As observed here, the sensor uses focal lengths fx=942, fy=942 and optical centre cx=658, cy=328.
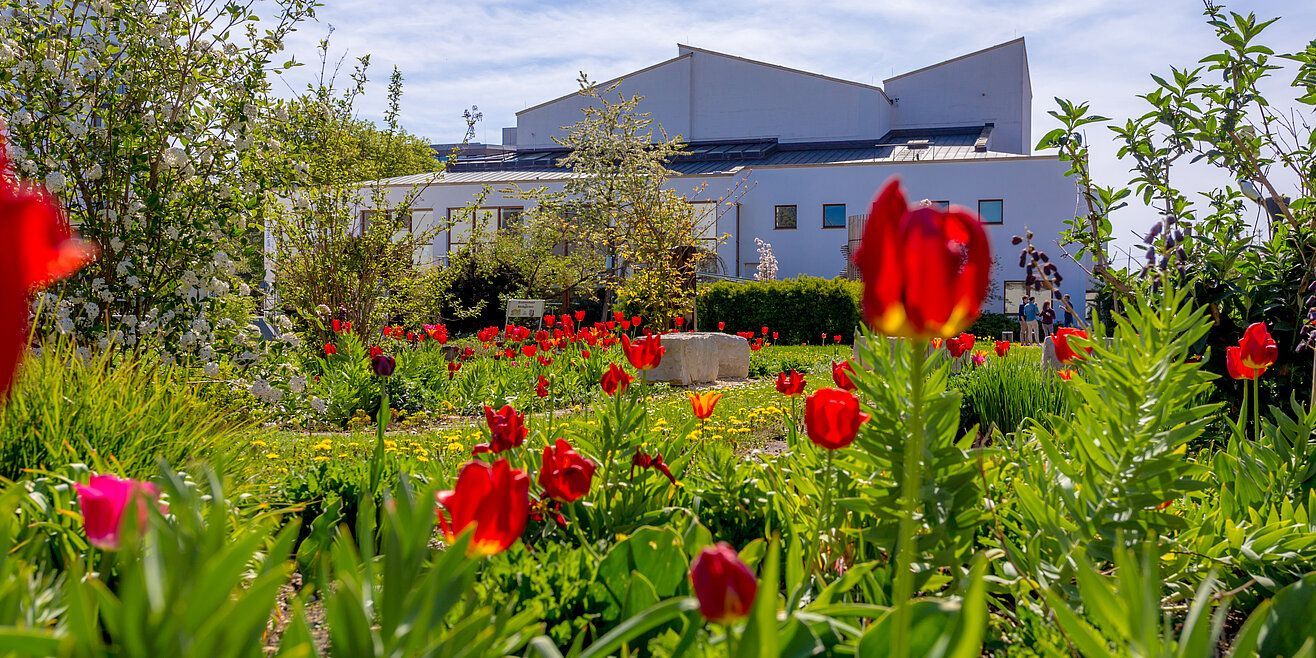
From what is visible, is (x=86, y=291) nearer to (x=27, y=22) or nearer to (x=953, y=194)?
(x=27, y=22)

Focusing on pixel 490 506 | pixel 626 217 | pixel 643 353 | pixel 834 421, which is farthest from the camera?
pixel 626 217

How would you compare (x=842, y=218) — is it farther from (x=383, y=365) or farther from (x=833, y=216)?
(x=383, y=365)

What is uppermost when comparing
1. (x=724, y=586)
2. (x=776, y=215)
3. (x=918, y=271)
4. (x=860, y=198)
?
(x=860, y=198)

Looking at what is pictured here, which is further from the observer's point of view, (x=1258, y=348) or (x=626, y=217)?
(x=626, y=217)

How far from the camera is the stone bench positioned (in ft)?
35.7

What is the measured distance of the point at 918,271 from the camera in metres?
0.91

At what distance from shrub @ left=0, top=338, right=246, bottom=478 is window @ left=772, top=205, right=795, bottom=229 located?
2639cm

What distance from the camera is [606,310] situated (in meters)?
19.7

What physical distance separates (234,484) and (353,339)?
593cm

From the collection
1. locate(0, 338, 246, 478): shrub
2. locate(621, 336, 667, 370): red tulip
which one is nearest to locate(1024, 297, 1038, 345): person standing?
locate(621, 336, 667, 370): red tulip

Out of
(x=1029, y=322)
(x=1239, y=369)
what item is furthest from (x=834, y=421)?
(x=1029, y=322)

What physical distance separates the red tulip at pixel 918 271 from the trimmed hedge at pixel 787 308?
1754 cm

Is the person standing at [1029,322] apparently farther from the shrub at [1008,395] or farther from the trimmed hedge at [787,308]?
the shrub at [1008,395]

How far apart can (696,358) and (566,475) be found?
30.1 feet
